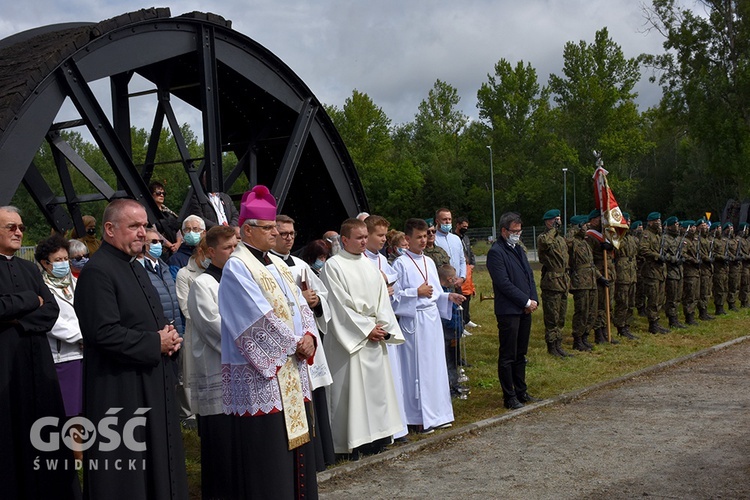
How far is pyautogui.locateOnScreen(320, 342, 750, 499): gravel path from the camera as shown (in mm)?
5656

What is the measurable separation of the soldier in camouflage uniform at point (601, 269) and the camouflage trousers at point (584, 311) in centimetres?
29

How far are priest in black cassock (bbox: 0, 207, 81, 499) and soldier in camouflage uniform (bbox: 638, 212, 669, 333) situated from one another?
11.6 metres

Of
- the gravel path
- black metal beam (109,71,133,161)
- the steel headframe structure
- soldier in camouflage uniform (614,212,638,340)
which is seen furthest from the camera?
soldier in camouflage uniform (614,212,638,340)

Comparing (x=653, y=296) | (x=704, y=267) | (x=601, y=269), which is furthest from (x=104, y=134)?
(x=704, y=267)

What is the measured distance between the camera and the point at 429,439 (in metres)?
7.08

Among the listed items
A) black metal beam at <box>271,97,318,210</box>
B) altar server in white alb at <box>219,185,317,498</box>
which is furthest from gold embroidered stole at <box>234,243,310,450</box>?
black metal beam at <box>271,97,318,210</box>

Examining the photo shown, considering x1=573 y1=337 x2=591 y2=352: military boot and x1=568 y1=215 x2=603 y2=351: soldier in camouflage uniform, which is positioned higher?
x1=568 y1=215 x2=603 y2=351: soldier in camouflage uniform

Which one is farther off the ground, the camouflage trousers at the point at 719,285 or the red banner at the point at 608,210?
the red banner at the point at 608,210

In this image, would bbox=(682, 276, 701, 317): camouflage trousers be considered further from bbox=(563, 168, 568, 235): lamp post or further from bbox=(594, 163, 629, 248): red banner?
bbox=(563, 168, 568, 235): lamp post

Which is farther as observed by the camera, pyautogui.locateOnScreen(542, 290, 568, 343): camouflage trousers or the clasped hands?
pyautogui.locateOnScreen(542, 290, 568, 343): camouflage trousers

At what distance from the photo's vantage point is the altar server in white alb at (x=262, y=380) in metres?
4.61

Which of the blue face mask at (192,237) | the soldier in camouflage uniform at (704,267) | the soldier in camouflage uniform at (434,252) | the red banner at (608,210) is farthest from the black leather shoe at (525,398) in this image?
the soldier in camouflage uniform at (704,267)

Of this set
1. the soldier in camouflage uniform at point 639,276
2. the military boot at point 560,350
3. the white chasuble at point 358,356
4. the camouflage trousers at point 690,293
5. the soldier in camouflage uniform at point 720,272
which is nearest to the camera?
the white chasuble at point 358,356

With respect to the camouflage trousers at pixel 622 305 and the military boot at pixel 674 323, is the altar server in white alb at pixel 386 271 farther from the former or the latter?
the military boot at pixel 674 323
